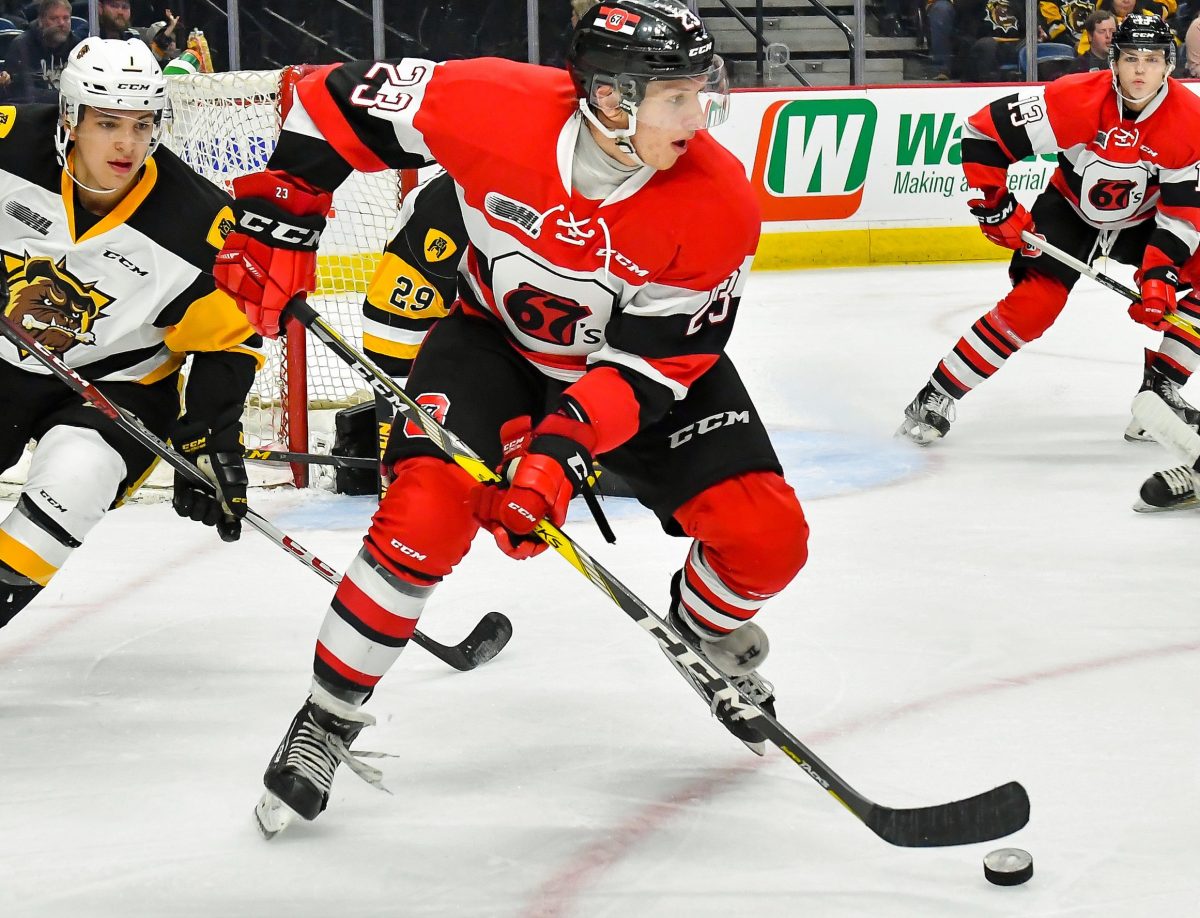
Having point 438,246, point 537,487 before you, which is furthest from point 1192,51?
point 537,487

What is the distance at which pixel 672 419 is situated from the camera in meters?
2.23

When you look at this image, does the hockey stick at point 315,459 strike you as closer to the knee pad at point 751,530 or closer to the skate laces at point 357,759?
the skate laces at point 357,759

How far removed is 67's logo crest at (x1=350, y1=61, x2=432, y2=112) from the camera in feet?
6.98

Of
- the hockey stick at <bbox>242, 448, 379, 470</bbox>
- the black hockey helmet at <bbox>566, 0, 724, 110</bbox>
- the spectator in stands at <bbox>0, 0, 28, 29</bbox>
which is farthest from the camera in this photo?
the spectator in stands at <bbox>0, 0, 28, 29</bbox>

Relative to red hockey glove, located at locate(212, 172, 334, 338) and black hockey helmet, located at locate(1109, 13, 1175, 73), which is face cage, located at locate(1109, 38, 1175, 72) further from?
red hockey glove, located at locate(212, 172, 334, 338)

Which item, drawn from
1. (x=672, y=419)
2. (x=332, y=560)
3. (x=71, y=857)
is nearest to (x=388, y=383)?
(x=672, y=419)

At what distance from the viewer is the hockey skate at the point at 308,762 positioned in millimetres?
1944

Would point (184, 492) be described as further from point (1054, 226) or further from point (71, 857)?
point (1054, 226)

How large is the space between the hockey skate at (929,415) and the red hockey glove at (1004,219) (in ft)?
1.51

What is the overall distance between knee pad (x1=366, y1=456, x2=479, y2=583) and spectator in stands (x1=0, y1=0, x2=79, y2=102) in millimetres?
5556

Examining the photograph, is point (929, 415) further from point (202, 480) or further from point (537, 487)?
point (537, 487)

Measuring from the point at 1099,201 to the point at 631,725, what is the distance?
261cm

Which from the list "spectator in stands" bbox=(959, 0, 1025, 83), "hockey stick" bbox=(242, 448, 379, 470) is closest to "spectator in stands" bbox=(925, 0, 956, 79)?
"spectator in stands" bbox=(959, 0, 1025, 83)

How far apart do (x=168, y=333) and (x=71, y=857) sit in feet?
3.07
